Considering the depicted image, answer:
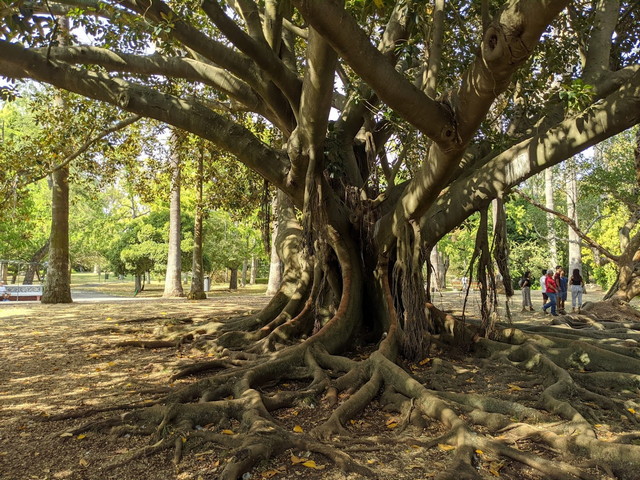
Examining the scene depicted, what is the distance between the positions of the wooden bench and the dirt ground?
13.0 m

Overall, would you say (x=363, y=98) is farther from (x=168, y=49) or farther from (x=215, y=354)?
(x=215, y=354)

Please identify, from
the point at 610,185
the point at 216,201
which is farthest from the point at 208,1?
the point at 610,185

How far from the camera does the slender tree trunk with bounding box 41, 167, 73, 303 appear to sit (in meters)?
13.9

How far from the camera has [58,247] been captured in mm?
13930

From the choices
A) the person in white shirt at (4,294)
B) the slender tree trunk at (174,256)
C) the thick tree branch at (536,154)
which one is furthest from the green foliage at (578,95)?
the person in white shirt at (4,294)

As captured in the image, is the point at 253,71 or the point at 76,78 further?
the point at 253,71

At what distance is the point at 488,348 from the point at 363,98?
406 cm

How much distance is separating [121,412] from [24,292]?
18.3 m

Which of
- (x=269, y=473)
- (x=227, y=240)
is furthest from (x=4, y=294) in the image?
(x=269, y=473)

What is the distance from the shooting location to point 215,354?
6.42m

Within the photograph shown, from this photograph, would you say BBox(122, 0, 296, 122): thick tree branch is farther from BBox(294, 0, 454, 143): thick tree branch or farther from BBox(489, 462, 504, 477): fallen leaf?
BBox(489, 462, 504, 477): fallen leaf

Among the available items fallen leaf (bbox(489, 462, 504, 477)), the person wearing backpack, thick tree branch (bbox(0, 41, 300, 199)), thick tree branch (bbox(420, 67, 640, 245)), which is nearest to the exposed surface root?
fallen leaf (bbox(489, 462, 504, 477))

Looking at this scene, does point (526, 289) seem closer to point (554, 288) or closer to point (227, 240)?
point (554, 288)

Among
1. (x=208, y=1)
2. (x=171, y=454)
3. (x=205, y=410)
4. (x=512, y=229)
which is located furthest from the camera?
(x=512, y=229)
